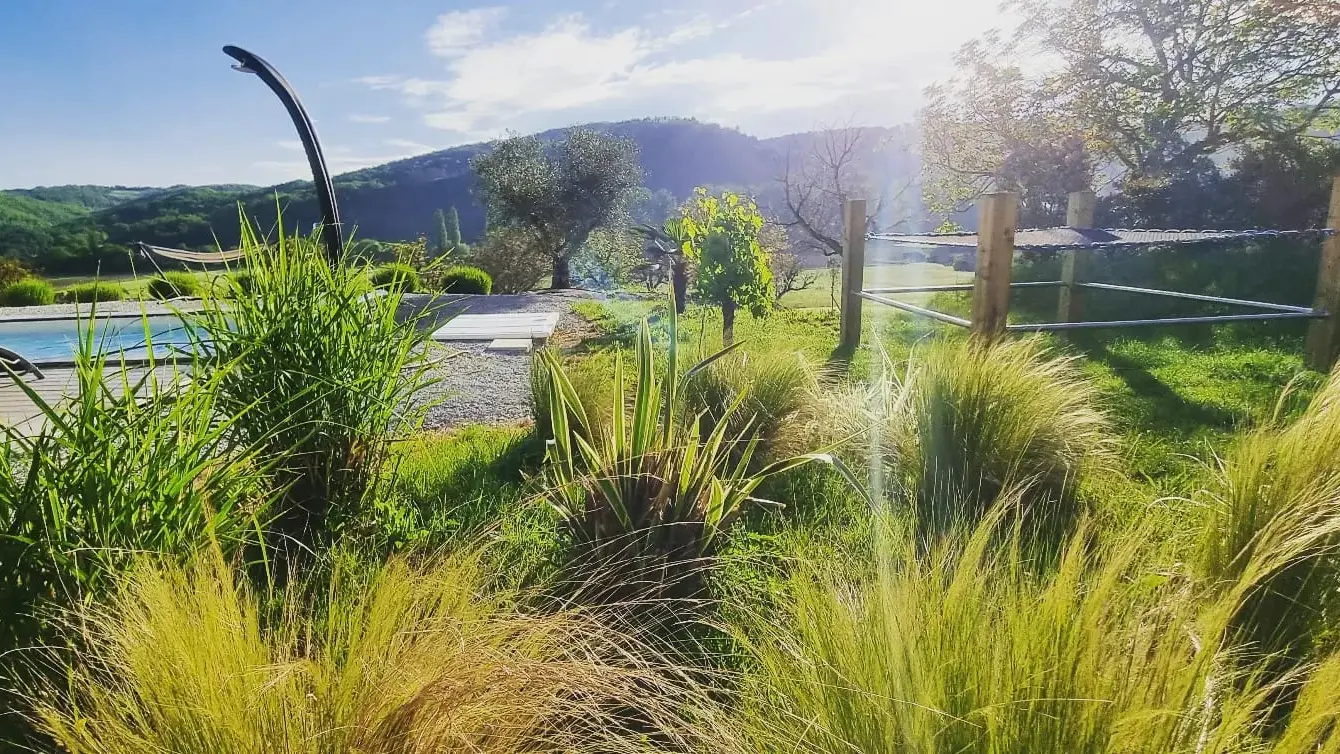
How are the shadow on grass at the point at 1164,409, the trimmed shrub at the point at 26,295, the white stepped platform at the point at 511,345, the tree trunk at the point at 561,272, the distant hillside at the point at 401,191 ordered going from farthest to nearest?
1. the distant hillside at the point at 401,191
2. the tree trunk at the point at 561,272
3. the trimmed shrub at the point at 26,295
4. the white stepped platform at the point at 511,345
5. the shadow on grass at the point at 1164,409

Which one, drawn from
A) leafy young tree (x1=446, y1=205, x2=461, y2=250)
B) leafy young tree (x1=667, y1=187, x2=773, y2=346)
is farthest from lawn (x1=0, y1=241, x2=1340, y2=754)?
leafy young tree (x1=446, y1=205, x2=461, y2=250)

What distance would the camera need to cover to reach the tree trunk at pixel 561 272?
2141cm

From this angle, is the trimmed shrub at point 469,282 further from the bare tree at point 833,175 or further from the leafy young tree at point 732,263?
the leafy young tree at point 732,263

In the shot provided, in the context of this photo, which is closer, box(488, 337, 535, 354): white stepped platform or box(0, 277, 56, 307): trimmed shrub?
box(488, 337, 535, 354): white stepped platform

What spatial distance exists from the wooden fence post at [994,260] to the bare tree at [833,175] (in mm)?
7988

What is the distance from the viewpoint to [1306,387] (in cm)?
450

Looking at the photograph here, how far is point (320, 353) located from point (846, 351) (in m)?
4.83

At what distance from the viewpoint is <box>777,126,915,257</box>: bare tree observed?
43.7ft

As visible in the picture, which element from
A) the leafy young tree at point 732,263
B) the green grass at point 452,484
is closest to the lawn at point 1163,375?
the leafy young tree at point 732,263

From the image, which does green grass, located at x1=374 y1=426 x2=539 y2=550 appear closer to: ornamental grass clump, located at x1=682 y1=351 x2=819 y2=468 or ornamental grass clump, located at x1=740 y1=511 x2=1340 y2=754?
ornamental grass clump, located at x1=682 y1=351 x2=819 y2=468

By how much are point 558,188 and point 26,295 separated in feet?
39.9

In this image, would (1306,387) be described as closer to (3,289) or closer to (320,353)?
(320,353)

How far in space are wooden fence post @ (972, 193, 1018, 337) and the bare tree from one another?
799 cm

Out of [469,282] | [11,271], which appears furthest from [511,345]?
[11,271]
